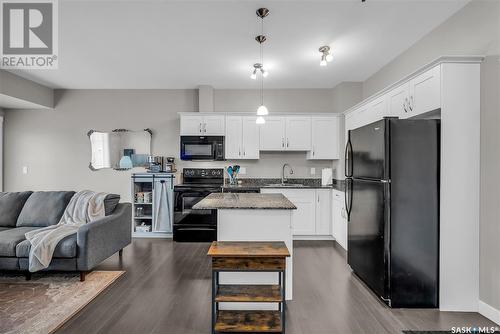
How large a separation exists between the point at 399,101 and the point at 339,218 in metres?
2.16

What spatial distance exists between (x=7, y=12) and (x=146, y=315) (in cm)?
330

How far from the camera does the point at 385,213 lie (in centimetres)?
254

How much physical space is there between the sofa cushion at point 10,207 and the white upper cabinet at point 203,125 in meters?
2.53

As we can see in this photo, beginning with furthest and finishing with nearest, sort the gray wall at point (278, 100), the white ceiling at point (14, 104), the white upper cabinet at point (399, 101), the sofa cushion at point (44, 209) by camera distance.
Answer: the gray wall at point (278, 100), the white ceiling at point (14, 104), the sofa cushion at point (44, 209), the white upper cabinet at point (399, 101)

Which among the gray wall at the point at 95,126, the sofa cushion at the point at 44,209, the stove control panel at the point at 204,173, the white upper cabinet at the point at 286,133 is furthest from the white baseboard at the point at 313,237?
the sofa cushion at the point at 44,209

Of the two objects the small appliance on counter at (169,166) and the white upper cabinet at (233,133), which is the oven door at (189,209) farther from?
the white upper cabinet at (233,133)

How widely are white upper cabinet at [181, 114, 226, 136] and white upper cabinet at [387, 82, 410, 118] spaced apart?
280 centimetres

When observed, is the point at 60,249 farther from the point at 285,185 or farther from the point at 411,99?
the point at 411,99

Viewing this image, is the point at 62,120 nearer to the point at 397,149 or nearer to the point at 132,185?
the point at 132,185

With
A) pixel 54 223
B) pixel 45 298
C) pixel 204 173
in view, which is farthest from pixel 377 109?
pixel 54 223

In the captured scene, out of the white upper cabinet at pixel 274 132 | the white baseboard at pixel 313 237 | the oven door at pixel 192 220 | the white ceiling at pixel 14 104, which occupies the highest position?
the white ceiling at pixel 14 104

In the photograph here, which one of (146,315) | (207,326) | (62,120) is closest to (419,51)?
(207,326)

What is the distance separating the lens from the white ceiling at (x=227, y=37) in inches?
105

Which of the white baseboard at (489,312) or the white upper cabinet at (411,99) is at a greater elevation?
the white upper cabinet at (411,99)
